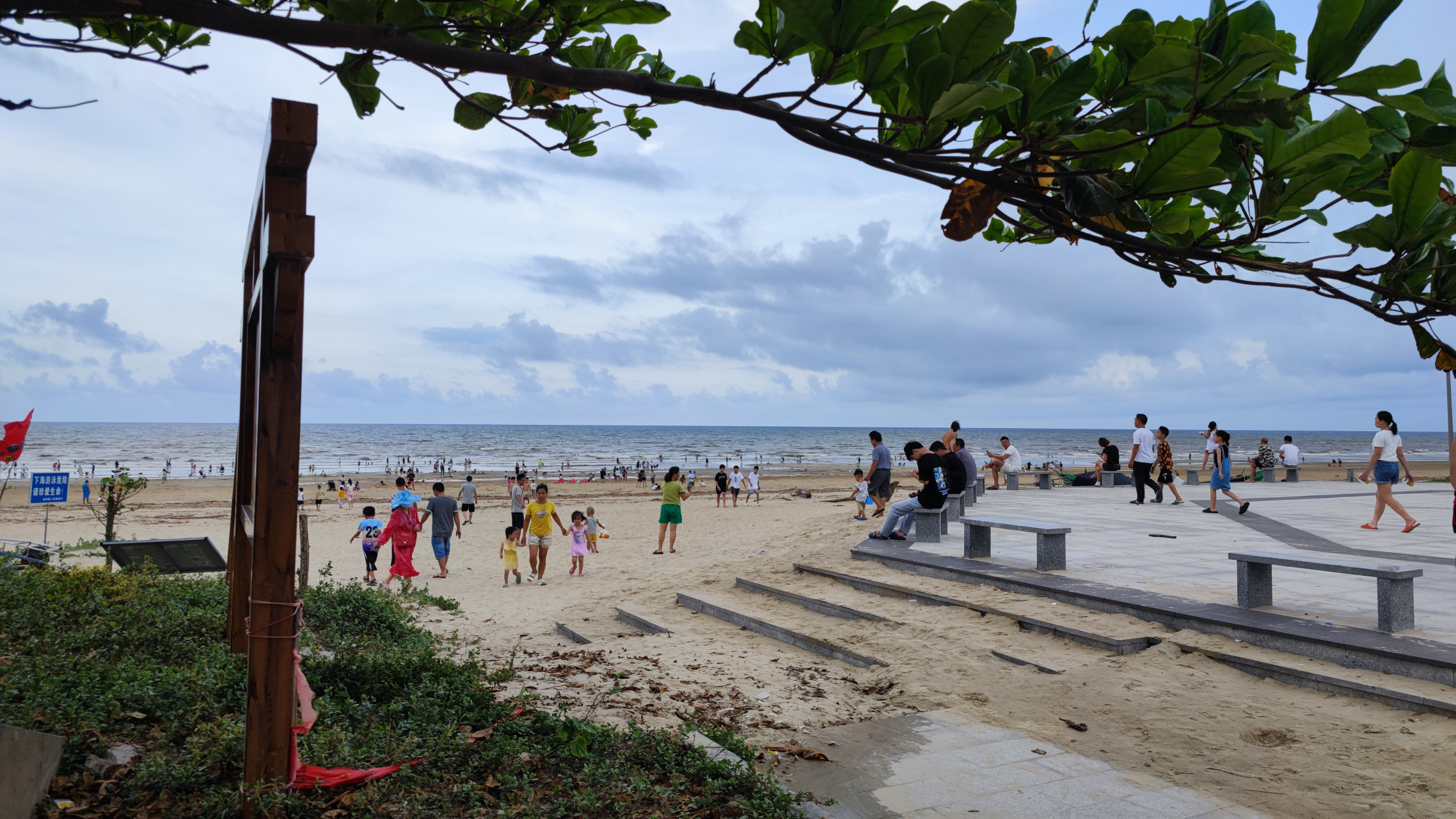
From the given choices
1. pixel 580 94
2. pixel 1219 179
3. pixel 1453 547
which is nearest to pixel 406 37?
pixel 580 94

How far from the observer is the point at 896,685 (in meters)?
6.15

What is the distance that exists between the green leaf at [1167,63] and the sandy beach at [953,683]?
386 cm

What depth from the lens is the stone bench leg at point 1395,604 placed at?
5.74m

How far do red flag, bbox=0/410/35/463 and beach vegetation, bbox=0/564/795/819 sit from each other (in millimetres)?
5516

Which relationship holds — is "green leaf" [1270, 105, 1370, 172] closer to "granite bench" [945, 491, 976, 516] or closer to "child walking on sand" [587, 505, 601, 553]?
"granite bench" [945, 491, 976, 516]

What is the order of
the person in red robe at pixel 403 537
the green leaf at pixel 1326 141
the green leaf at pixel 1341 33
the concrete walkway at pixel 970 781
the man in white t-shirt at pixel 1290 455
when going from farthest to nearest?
the man in white t-shirt at pixel 1290 455 < the person in red robe at pixel 403 537 < the concrete walkway at pixel 970 781 < the green leaf at pixel 1326 141 < the green leaf at pixel 1341 33

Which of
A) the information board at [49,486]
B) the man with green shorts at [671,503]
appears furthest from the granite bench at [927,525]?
the information board at [49,486]

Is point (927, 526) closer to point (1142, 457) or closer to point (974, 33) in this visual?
point (1142, 457)

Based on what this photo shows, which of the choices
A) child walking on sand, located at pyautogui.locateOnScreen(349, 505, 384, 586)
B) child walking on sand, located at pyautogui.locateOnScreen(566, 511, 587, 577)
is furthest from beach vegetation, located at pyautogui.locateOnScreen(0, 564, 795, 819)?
child walking on sand, located at pyautogui.locateOnScreen(566, 511, 587, 577)

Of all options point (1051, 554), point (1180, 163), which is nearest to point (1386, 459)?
point (1051, 554)

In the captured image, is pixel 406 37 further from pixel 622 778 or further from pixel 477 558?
pixel 477 558

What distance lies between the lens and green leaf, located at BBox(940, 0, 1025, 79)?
1.68m

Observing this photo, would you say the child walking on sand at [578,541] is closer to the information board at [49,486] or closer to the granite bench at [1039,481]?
the information board at [49,486]

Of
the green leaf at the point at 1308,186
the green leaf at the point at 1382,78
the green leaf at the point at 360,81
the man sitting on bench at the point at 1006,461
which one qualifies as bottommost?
the man sitting on bench at the point at 1006,461
